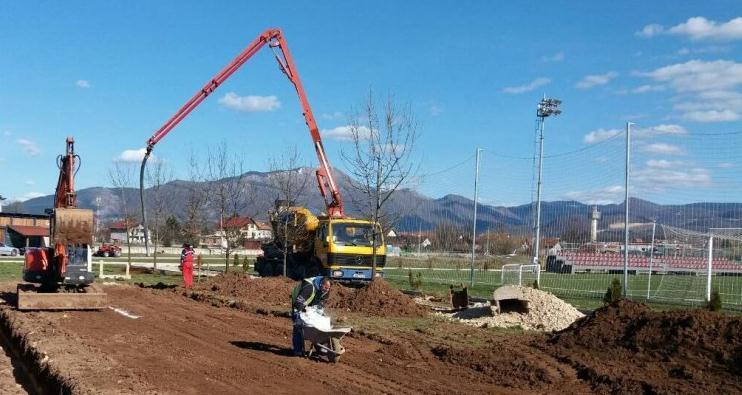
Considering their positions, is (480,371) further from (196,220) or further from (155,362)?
(196,220)

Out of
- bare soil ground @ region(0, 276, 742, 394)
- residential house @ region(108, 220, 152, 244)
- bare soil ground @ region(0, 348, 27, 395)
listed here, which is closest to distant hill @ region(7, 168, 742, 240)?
bare soil ground @ region(0, 276, 742, 394)

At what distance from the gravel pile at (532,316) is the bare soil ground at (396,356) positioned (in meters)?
1.35

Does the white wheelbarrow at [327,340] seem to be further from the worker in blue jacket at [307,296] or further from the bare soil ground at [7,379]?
the bare soil ground at [7,379]

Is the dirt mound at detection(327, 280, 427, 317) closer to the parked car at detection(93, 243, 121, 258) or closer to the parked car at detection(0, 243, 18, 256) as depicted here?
the parked car at detection(93, 243, 121, 258)

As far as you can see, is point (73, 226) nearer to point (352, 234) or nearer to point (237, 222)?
point (352, 234)

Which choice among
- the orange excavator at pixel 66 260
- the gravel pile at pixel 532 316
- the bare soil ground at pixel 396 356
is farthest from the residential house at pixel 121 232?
the bare soil ground at pixel 396 356

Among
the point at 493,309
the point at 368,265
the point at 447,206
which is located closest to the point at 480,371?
the point at 493,309

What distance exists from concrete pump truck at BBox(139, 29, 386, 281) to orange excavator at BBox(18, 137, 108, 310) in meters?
8.85

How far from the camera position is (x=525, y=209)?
28281mm

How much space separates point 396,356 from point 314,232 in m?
16.0

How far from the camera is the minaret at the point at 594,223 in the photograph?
77.2 ft

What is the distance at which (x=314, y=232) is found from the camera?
27.7 meters

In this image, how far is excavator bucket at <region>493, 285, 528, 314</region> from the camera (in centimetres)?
1819

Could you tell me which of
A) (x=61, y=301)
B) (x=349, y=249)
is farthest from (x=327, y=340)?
(x=349, y=249)
